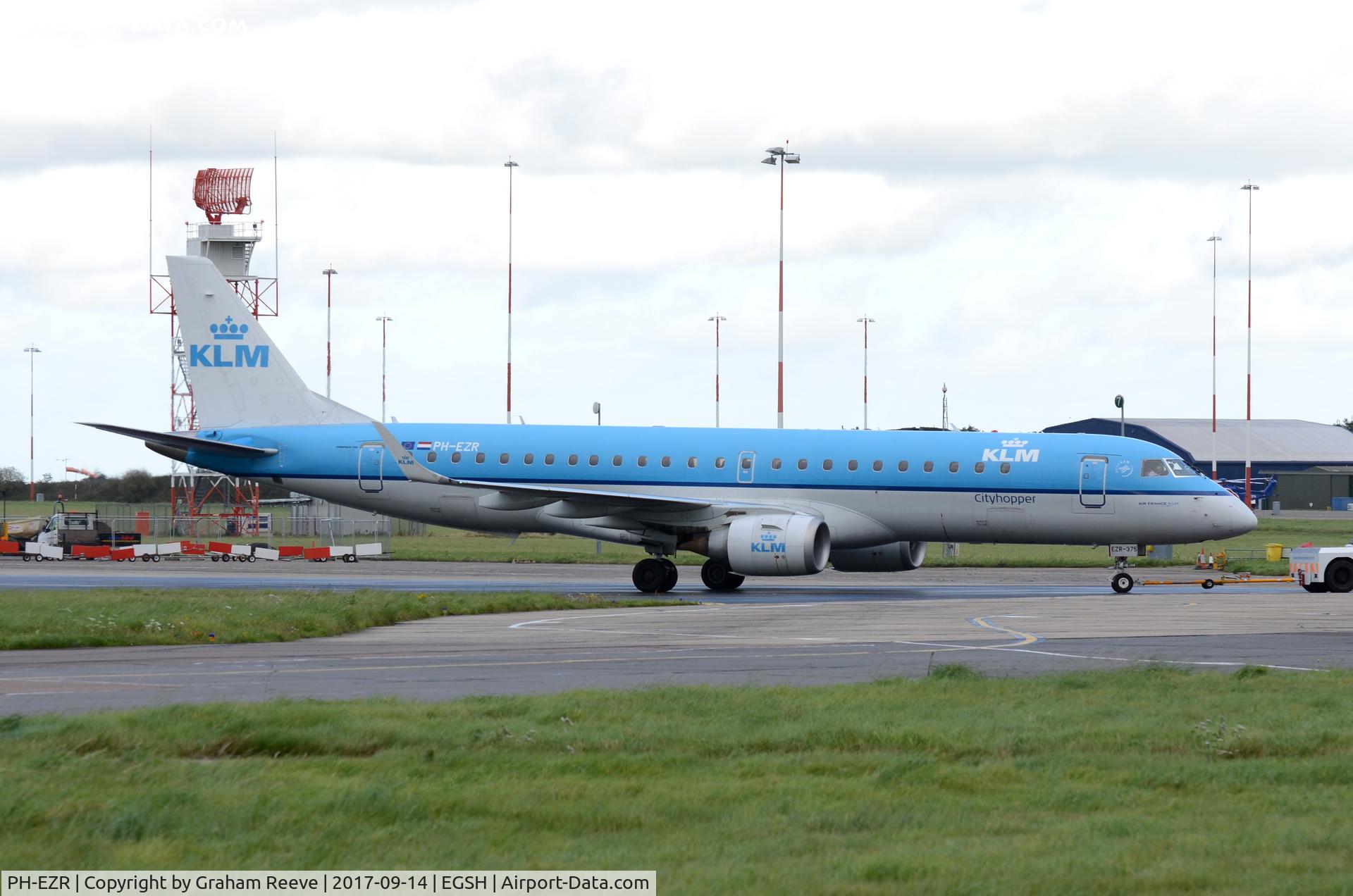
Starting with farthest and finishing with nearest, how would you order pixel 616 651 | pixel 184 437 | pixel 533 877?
1. pixel 184 437
2. pixel 616 651
3. pixel 533 877

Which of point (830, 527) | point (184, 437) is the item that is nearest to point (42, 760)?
point (830, 527)

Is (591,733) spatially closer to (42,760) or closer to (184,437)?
(42,760)

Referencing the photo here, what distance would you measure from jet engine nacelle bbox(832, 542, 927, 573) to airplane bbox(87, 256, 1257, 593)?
38 mm

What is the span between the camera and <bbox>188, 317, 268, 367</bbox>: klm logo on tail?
131ft

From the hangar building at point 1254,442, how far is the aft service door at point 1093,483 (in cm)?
8716

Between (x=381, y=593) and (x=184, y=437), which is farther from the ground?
(x=184, y=437)

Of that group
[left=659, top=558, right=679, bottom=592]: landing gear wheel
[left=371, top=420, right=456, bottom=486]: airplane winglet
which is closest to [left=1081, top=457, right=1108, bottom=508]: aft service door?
[left=659, top=558, right=679, bottom=592]: landing gear wheel

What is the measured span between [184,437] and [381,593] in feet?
38.0

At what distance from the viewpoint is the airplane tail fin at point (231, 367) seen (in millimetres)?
39688

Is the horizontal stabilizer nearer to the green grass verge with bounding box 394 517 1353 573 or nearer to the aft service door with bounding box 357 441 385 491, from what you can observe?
the aft service door with bounding box 357 441 385 491

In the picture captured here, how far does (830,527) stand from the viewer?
35031 millimetres

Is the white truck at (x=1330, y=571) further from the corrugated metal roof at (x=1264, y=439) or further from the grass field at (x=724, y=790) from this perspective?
the corrugated metal roof at (x=1264, y=439)

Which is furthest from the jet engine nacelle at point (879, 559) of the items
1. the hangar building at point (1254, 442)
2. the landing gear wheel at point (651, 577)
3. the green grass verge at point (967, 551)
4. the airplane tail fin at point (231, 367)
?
the hangar building at point (1254, 442)

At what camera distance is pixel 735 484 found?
35.8 meters
